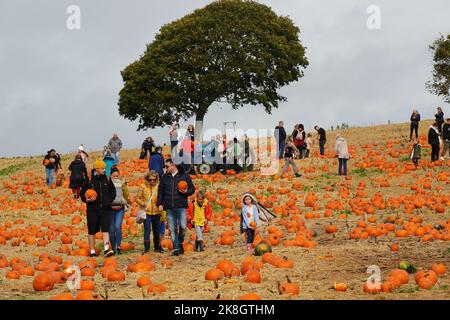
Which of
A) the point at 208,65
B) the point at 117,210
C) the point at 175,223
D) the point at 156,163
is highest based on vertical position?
the point at 208,65

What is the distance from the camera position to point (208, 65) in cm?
5097

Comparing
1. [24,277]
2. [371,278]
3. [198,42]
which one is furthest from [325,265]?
[198,42]

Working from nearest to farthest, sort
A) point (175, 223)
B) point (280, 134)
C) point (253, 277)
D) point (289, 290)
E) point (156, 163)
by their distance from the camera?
point (289, 290) < point (253, 277) < point (175, 223) < point (156, 163) < point (280, 134)

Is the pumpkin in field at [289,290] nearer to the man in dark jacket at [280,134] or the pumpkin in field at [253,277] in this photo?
the pumpkin in field at [253,277]

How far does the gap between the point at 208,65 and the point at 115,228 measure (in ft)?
118

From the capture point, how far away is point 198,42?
170 ft

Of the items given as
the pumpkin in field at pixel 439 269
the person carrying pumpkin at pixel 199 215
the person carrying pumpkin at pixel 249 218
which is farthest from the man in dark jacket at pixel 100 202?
the pumpkin in field at pixel 439 269

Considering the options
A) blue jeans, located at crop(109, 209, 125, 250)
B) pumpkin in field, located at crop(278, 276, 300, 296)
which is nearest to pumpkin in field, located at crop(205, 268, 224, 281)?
pumpkin in field, located at crop(278, 276, 300, 296)

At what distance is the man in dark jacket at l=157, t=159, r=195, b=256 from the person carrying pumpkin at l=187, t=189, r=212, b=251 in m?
0.59

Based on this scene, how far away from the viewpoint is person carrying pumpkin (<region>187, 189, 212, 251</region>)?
624 inches

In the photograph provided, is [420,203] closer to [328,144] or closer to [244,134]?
[244,134]

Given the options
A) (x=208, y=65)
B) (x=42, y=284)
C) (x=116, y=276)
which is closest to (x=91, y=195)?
(x=116, y=276)

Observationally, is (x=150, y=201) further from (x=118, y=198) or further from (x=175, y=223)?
(x=175, y=223)
